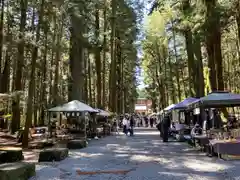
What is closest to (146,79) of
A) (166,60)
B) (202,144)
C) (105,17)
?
(166,60)

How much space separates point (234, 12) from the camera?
22312 millimetres

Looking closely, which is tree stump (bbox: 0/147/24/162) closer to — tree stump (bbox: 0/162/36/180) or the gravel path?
the gravel path

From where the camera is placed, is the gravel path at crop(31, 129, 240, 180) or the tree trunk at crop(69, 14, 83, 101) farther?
the tree trunk at crop(69, 14, 83, 101)

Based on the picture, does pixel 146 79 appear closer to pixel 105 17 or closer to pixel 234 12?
pixel 105 17

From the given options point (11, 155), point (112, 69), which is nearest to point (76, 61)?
point (112, 69)

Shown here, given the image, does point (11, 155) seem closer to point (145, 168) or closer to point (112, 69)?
point (145, 168)

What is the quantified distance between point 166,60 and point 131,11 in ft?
54.1

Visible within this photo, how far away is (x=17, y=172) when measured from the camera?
7.84 meters

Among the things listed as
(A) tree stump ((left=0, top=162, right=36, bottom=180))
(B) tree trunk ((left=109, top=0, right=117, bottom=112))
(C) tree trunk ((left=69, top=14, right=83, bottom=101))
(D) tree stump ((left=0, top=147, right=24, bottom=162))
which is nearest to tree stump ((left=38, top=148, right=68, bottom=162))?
(D) tree stump ((left=0, top=147, right=24, bottom=162))

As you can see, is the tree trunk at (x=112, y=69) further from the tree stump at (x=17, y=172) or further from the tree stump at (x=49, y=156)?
the tree stump at (x=17, y=172)

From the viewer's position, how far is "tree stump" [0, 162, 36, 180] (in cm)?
732

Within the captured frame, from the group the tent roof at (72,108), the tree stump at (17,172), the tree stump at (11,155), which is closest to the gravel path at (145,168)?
the tree stump at (17,172)

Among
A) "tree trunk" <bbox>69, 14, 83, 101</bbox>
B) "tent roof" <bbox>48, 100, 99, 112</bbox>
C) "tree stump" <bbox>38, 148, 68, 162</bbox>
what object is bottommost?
"tree stump" <bbox>38, 148, 68, 162</bbox>

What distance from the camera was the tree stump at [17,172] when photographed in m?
7.32
